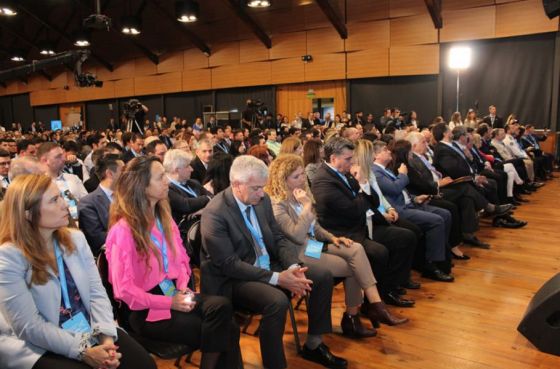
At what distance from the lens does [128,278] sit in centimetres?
196

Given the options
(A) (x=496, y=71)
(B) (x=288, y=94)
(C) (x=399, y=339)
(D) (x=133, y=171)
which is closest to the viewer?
(D) (x=133, y=171)

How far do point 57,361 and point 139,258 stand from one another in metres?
0.51

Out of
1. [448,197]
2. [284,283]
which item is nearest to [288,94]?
[448,197]

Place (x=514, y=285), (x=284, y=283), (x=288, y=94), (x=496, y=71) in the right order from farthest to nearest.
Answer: (x=288, y=94), (x=496, y=71), (x=514, y=285), (x=284, y=283)

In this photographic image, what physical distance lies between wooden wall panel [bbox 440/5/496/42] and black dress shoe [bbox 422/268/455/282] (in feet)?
29.2

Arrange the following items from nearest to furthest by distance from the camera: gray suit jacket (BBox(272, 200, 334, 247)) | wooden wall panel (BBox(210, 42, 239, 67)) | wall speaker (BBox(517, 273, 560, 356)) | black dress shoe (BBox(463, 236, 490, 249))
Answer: wall speaker (BBox(517, 273, 560, 356)), gray suit jacket (BBox(272, 200, 334, 247)), black dress shoe (BBox(463, 236, 490, 249)), wooden wall panel (BBox(210, 42, 239, 67))

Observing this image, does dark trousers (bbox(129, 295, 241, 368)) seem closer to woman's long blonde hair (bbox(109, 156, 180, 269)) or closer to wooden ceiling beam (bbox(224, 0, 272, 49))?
woman's long blonde hair (bbox(109, 156, 180, 269))

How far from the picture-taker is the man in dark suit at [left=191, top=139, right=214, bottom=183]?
15.0ft

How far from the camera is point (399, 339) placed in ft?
9.33

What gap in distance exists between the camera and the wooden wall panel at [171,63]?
16062mm

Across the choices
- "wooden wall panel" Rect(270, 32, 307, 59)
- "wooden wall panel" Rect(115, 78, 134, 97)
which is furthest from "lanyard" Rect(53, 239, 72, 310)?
"wooden wall panel" Rect(115, 78, 134, 97)

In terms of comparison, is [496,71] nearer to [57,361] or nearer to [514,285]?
[514,285]

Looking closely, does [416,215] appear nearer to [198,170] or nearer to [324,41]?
[198,170]

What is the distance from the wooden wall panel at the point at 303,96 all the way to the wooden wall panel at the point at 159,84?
406 centimetres
